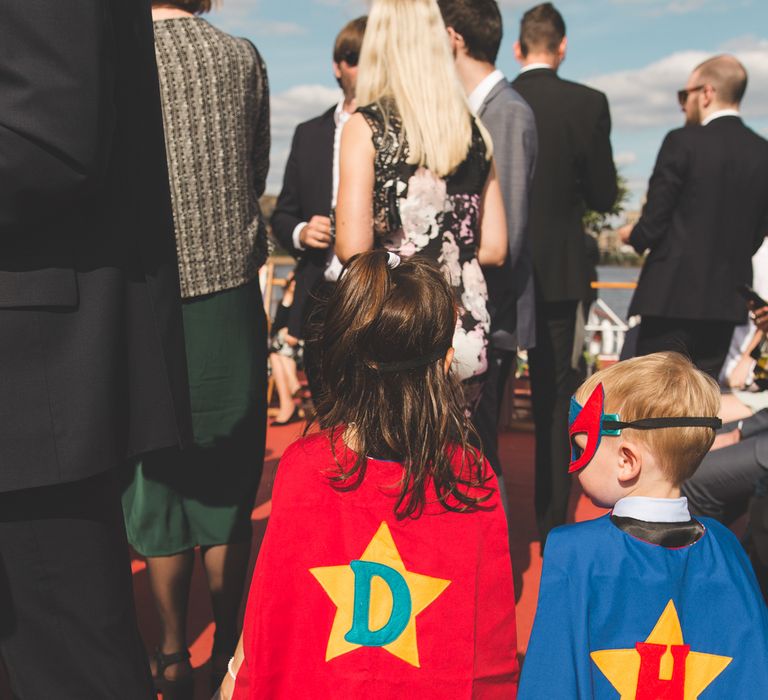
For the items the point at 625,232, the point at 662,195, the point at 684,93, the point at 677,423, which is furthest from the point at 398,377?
the point at 684,93

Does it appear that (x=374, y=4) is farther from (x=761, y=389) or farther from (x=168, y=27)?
(x=761, y=389)

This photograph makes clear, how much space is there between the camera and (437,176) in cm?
240

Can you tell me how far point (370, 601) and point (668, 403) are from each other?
2.35 feet

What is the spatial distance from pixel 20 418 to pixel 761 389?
2.59 meters

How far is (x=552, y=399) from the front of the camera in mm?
3578

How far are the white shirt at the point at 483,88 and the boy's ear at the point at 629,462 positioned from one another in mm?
1621

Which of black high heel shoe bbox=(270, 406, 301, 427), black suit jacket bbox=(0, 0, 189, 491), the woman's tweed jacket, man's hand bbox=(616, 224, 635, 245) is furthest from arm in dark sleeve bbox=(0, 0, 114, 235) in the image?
black high heel shoe bbox=(270, 406, 301, 427)

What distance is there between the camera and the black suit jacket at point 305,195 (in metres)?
3.06

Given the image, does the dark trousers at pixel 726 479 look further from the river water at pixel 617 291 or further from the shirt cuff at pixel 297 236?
the river water at pixel 617 291

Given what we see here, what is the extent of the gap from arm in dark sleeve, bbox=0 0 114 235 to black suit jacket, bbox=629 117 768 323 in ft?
9.32

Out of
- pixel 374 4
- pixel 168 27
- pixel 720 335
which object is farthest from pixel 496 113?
pixel 720 335

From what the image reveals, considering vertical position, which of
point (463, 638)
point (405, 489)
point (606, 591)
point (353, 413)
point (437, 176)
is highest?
point (437, 176)

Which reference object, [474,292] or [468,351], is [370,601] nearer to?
[468,351]

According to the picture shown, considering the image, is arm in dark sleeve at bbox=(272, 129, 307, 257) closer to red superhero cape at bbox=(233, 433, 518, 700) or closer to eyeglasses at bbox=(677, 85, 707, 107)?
red superhero cape at bbox=(233, 433, 518, 700)
